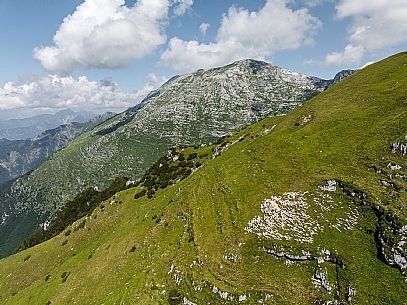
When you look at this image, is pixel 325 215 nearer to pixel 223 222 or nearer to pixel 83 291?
pixel 223 222

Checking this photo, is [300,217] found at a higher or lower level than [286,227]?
higher

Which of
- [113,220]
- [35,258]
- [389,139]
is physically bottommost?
[35,258]

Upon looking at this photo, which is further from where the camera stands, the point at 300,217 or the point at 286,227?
the point at 300,217

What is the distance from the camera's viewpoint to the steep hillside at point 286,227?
122 ft

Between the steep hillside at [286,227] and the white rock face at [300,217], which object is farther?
the white rock face at [300,217]

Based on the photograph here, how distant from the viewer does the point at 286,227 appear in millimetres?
43500

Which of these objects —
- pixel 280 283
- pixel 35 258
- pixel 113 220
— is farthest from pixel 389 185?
pixel 35 258

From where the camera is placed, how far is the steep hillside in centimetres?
3722

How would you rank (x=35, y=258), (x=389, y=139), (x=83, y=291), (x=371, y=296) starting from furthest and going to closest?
(x=35, y=258) → (x=83, y=291) → (x=389, y=139) → (x=371, y=296)

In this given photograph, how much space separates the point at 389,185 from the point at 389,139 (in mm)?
9086

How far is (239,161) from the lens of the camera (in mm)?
61625

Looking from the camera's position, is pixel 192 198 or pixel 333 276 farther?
pixel 192 198

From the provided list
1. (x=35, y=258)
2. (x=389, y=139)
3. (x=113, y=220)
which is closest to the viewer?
(x=389, y=139)

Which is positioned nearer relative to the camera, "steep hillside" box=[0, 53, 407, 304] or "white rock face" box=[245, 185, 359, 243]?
"steep hillside" box=[0, 53, 407, 304]
